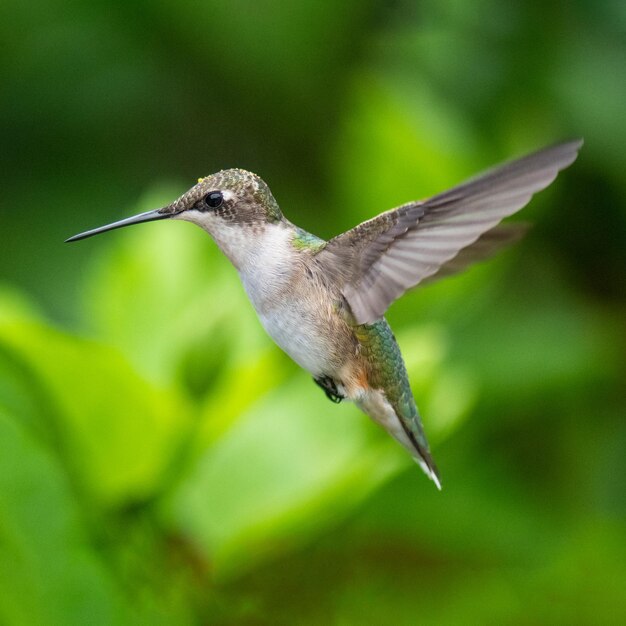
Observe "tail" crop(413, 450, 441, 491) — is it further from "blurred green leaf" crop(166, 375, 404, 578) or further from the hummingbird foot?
"blurred green leaf" crop(166, 375, 404, 578)

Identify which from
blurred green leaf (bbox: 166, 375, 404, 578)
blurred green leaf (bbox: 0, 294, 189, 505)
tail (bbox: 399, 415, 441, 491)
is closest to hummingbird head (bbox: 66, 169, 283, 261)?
tail (bbox: 399, 415, 441, 491)

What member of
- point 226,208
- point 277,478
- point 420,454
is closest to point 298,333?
point 226,208

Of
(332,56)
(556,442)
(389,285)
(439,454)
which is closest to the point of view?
(389,285)

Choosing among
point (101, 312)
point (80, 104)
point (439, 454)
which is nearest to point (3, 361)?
point (101, 312)

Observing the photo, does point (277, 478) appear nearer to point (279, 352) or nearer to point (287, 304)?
point (279, 352)

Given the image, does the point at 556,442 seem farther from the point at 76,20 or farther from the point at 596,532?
the point at 76,20

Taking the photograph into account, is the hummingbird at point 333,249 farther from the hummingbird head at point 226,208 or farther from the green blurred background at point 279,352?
the green blurred background at point 279,352
